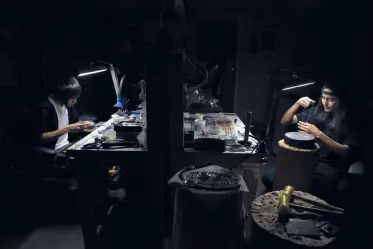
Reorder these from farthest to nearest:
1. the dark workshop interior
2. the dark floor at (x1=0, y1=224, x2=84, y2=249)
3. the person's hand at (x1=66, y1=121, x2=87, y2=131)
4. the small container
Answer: the small container → the person's hand at (x1=66, y1=121, x2=87, y2=131) → the dark floor at (x1=0, y1=224, x2=84, y2=249) → the dark workshop interior

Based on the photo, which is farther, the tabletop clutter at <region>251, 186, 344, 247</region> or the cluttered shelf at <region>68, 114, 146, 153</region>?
the cluttered shelf at <region>68, 114, 146, 153</region>

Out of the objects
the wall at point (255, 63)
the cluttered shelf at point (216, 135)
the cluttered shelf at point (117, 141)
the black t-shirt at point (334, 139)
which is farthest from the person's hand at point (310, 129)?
the wall at point (255, 63)

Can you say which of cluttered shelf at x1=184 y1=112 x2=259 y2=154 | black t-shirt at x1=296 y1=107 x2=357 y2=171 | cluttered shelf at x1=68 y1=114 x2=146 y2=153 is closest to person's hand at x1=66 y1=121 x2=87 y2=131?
cluttered shelf at x1=68 y1=114 x2=146 y2=153

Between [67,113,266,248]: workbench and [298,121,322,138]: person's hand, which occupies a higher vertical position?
[298,121,322,138]: person's hand

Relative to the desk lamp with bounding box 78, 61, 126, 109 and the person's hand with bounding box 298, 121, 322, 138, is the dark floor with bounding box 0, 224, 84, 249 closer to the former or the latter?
the desk lamp with bounding box 78, 61, 126, 109

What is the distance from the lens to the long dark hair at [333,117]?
3.16 meters

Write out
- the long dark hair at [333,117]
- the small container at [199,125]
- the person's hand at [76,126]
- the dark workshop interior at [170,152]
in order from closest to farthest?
the dark workshop interior at [170,152] < the long dark hair at [333,117] < the person's hand at [76,126] < the small container at [199,125]

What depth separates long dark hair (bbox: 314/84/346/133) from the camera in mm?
3162

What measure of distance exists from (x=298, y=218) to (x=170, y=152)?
1225 mm

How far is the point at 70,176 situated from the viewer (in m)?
3.11

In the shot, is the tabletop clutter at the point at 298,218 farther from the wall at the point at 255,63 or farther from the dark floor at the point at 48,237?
the wall at the point at 255,63

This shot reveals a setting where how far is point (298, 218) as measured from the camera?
2.05 metres

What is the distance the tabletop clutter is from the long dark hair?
4.18 ft

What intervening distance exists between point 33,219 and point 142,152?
5.79ft
